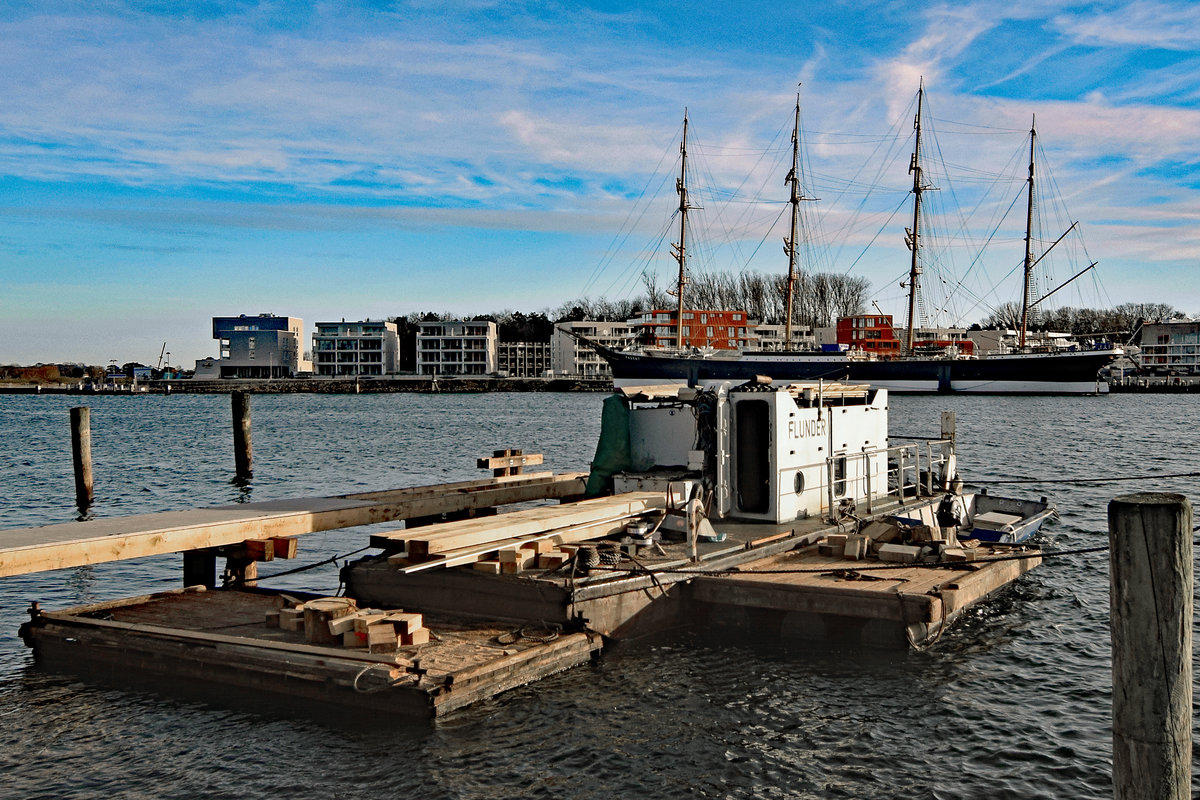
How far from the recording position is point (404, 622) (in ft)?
35.2

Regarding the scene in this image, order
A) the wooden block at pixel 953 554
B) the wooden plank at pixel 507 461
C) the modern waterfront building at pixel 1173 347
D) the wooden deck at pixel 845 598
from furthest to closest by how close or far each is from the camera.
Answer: the modern waterfront building at pixel 1173 347, the wooden plank at pixel 507 461, the wooden block at pixel 953 554, the wooden deck at pixel 845 598

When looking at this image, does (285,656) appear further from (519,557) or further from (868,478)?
(868,478)

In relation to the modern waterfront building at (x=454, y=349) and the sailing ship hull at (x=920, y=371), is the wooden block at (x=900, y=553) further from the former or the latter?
the modern waterfront building at (x=454, y=349)

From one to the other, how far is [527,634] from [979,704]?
572 cm

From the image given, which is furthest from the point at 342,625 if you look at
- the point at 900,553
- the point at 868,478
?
the point at 868,478

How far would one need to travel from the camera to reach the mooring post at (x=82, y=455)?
29.5 metres

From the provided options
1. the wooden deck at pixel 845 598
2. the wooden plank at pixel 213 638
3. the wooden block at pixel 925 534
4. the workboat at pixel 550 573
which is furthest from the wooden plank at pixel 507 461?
the wooden block at pixel 925 534

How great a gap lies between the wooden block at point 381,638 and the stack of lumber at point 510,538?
2.44 ft

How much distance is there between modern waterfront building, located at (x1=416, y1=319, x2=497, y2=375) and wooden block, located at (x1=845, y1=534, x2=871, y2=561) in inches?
6609

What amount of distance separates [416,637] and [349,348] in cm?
17451

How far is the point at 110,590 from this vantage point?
1786cm

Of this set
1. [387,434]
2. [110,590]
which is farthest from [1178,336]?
[110,590]

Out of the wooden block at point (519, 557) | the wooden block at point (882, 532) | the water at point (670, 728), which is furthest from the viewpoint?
the wooden block at point (882, 532)

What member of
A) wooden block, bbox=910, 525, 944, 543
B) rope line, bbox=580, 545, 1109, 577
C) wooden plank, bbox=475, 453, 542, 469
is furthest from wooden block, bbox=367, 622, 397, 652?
wooden block, bbox=910, 525, 944, 543
